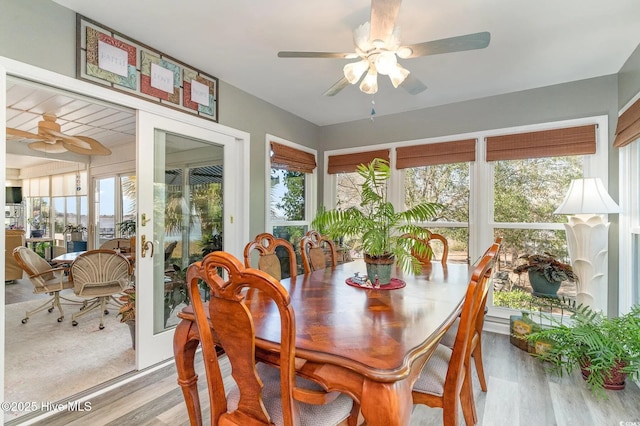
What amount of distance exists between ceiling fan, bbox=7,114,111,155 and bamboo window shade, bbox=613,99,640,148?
18.5 feet

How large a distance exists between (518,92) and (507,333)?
2.53 metres

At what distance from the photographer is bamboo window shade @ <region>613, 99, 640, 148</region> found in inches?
88.2

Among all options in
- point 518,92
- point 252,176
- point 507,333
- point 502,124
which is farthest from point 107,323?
point 518,92

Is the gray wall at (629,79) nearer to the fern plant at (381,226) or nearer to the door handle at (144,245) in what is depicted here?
the fern plant at (381,226)

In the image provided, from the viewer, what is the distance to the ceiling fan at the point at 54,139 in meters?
3.62

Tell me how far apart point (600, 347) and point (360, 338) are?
81.4 inches

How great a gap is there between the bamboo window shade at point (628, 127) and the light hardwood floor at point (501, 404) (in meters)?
1.84

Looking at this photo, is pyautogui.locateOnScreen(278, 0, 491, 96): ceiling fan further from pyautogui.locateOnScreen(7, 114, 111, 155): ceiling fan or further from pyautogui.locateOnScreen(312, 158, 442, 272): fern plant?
pyautogui.locateOnScreen(7, 114, 111, 155): ceiling fan

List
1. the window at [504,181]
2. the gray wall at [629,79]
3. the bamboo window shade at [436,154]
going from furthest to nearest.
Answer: the bamboo window shade at [436,154]
the window at [504,181]
the gray wall at [629,79]

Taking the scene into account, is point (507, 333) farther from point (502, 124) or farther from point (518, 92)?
point (518, 92)

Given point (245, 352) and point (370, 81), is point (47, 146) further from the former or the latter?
point (245, 352)

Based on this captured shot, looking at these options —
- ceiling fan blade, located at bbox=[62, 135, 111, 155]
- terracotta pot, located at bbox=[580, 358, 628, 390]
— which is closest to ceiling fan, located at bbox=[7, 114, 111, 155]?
ceiling fan blade, located at bbox=[62, 135, 111, 155]

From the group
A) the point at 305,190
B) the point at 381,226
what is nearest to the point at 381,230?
the point at 381,226

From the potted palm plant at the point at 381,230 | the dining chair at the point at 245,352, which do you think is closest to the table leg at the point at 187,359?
the dining chair at the point at 245,352
